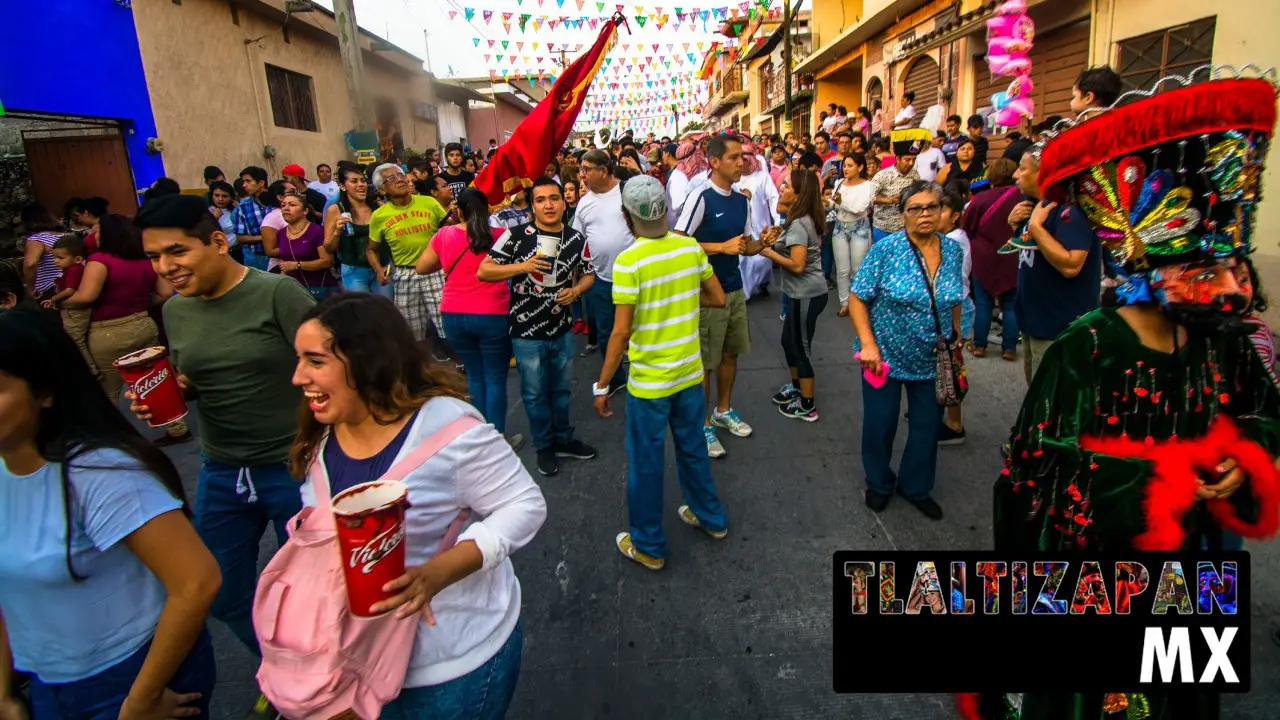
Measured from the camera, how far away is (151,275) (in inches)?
192

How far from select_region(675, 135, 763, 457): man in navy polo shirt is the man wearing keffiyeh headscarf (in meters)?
2.43

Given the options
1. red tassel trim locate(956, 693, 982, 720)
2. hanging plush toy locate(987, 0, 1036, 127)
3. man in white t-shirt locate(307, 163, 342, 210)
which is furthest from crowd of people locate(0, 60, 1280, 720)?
hanging plush toy locate(987, 0, 1036, 127)

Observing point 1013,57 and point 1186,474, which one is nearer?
point 1186,474

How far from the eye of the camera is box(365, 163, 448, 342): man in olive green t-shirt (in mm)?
5480

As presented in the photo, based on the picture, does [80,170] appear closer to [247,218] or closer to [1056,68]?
[247,218]

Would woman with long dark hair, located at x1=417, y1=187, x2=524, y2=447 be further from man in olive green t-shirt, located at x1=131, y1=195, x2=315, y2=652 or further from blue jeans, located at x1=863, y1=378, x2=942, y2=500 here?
blue jeans, located at x1=863, y1=378, x2=942, y2=500

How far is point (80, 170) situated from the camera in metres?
9.85

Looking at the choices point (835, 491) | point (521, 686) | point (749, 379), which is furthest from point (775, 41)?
point (521, 686)

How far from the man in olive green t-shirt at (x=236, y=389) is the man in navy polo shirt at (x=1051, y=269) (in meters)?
3.57

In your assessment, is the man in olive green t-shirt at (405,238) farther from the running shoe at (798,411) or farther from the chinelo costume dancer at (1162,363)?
the chinelo costume dancer at (1162,363)

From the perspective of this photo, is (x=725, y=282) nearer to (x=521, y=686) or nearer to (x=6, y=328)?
(x=521, y=686)

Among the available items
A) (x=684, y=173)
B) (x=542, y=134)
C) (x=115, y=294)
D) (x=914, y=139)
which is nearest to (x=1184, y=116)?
(x=542, y=134)

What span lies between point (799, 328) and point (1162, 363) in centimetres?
309

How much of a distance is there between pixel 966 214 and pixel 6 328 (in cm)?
638
